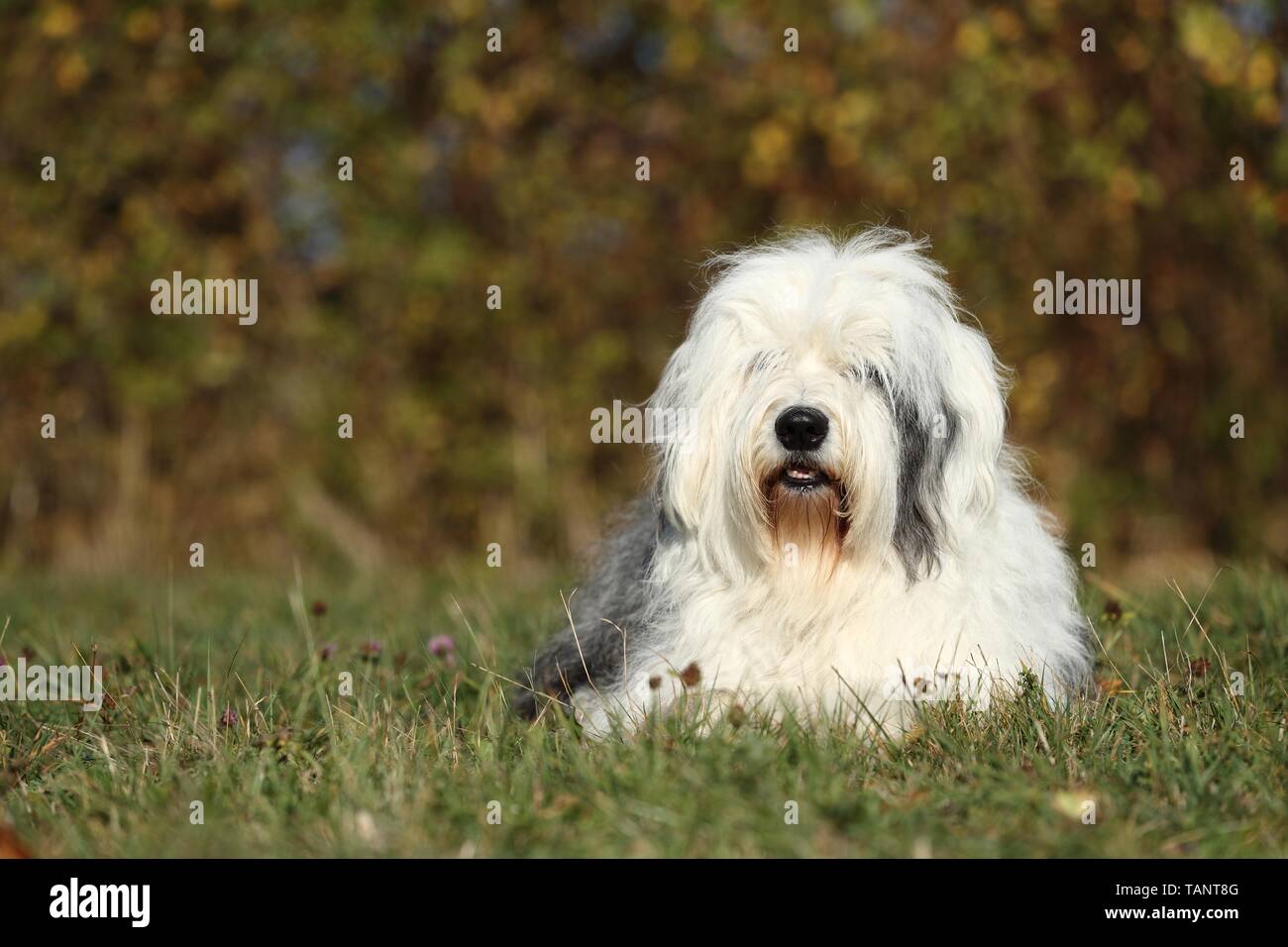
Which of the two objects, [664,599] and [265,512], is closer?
[664,599]

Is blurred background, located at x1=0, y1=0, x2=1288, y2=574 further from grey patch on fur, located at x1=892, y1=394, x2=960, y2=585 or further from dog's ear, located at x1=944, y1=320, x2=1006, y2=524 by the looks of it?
grey patch on fur, located at x1=892, y1=394, x2=960, y2=585

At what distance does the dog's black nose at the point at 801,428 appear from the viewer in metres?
3.98

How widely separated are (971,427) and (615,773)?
1585 millimetres

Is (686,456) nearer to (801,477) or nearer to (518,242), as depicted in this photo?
(801,477)

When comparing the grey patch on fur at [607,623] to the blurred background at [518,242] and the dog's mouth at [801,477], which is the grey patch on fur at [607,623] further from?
the blurred background at [518,242]

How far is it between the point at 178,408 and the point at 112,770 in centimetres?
720

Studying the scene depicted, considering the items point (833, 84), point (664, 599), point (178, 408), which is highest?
point (833, 84)

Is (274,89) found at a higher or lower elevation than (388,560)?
higher

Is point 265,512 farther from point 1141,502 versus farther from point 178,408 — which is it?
point 1141,502

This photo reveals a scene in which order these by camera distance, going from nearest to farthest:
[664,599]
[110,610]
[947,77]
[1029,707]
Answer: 1. [1029,707]
2. [664,599]
3. [110,610]
4. [947,77]

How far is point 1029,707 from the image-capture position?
387 centimetres

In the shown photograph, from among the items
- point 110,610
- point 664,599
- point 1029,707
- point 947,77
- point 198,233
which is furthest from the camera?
point 198,233

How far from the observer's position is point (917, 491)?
4.14 m

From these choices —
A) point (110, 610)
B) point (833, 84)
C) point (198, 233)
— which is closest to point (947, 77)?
point (833, 84)
